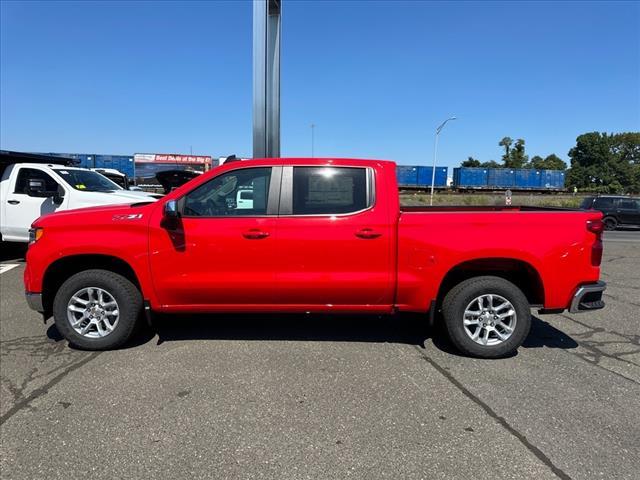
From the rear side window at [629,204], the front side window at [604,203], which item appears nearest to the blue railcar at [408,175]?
the front side window at [604,203]

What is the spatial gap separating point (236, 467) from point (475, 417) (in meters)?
1.71

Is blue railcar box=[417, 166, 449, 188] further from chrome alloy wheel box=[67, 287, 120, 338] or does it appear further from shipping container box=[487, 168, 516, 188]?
chrome alloy wheel box=[67, 287, 120, 338]

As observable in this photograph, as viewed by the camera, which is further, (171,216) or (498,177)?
(498,177)

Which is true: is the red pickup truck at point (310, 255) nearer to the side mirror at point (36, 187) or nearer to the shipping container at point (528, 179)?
the side mirror at point (36, 187)

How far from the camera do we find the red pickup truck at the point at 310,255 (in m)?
4.35

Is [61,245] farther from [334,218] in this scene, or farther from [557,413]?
[557,413]

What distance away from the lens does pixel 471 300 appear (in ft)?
14.5

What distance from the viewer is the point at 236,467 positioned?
9.06 feet

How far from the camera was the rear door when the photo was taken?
436 cm

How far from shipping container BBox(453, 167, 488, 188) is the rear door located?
58.5 meters

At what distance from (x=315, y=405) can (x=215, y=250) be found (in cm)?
170

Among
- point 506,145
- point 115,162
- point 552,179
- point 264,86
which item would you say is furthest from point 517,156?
point 264,86

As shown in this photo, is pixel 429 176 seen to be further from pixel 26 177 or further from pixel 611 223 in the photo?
pixel 26 177

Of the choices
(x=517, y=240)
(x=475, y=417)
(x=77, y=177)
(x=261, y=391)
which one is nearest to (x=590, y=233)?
(x=517, y=240)
